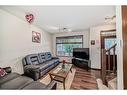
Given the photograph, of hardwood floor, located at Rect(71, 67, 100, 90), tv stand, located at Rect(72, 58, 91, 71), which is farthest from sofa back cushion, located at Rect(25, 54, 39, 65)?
tv stand, located at Rect(72, 58, 91, 71)

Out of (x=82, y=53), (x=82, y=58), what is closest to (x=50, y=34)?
(x=82, y=53)

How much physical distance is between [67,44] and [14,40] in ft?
15.0

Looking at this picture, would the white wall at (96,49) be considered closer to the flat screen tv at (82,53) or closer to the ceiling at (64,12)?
the flat screen tv at (82,53)

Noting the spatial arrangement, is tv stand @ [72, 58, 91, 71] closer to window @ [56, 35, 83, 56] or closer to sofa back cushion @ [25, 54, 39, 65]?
window @ [56, 35, 83, 56]

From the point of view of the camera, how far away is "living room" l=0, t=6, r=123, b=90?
3.50 meters

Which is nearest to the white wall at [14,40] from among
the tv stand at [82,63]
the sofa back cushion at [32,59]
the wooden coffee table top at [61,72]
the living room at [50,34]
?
the living room at [50,34]

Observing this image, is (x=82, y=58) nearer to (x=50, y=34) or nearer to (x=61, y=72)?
(x=61, y=72)

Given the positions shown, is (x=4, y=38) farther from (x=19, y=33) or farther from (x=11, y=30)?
(x=19, y=33)

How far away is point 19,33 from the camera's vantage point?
4.40 metres
